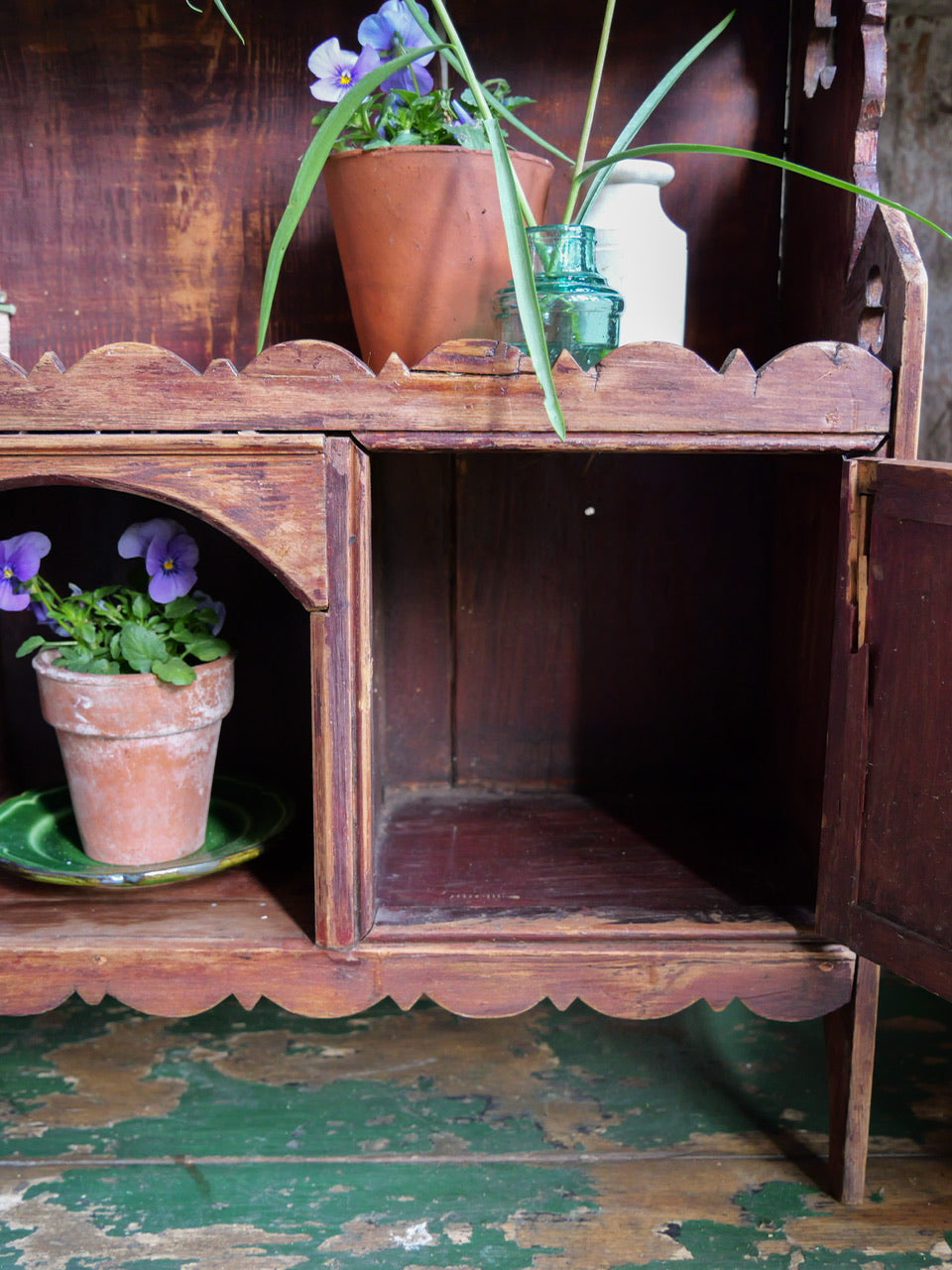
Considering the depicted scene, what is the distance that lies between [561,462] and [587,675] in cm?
28

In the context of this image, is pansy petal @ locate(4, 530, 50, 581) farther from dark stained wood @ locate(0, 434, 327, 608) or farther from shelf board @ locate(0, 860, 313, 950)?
shelf board @ locate(0, 860, 313, 950)

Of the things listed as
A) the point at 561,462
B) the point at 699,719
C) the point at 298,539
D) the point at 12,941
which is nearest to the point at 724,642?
the point at 699,719

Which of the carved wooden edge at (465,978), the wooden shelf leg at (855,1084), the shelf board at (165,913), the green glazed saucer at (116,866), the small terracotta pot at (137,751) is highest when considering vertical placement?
the small terracotta pot at (137,751)

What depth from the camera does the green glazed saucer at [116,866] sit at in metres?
1.10

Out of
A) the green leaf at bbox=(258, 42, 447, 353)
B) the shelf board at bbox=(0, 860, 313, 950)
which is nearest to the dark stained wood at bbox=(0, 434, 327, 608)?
the green leaf at bbox=(258, 42, 447, 353)

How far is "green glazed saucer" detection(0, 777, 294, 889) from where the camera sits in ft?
3.60

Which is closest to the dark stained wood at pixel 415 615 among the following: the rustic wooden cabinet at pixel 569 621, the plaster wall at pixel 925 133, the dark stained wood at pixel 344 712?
the rustic wooden cabinet at pixel 569 621

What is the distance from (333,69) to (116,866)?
84cm

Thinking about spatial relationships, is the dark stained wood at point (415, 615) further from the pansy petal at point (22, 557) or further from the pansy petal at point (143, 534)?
the pansy petal at point (22, 557)

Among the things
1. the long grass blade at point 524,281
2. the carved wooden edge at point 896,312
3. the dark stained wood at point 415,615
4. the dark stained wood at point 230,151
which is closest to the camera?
the long grass blade at point 524,281

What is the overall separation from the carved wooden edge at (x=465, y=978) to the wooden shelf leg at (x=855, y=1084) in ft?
0.06

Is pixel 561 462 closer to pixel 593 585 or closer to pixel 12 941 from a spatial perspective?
pixel 593 585

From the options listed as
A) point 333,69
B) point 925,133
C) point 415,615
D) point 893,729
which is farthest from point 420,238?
point 925,133

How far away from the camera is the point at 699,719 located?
144 centimetres
